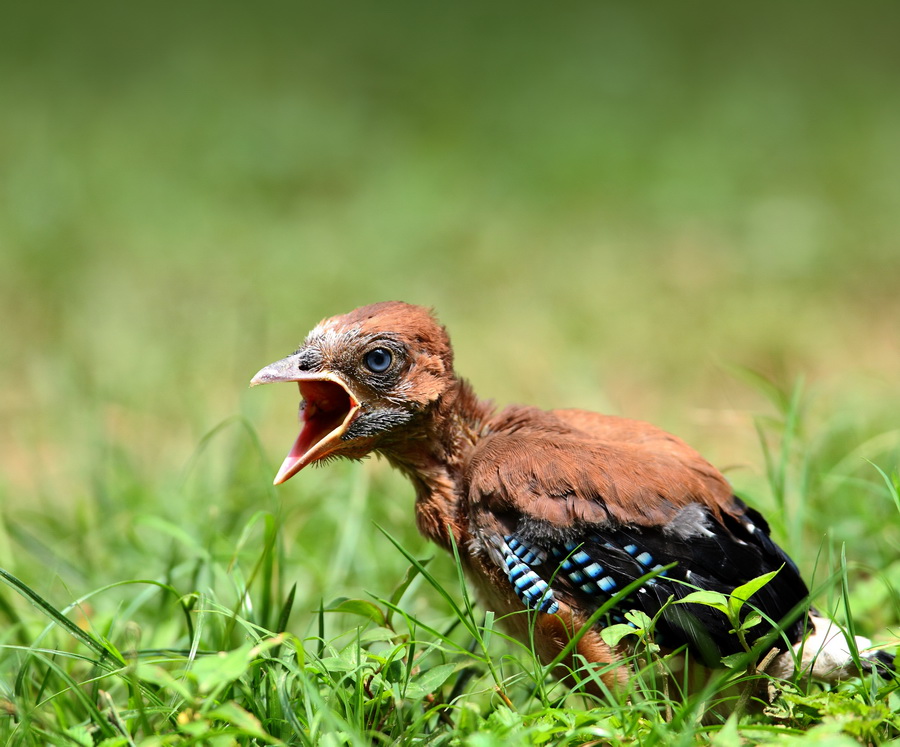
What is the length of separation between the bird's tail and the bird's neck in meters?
1.03

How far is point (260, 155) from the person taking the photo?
973 cm

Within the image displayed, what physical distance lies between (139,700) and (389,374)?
3.78 ft

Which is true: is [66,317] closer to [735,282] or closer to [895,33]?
[735,282]

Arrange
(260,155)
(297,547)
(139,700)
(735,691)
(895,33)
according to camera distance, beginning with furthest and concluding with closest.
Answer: (895,33) → (260,155) → (297,547) → (735,691) → (139,700)

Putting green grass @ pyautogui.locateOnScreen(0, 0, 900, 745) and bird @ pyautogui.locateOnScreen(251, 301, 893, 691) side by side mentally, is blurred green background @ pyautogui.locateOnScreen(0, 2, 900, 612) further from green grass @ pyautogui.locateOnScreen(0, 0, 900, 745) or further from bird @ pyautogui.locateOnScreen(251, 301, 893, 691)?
bird @ pyautogui.locateOnScreen(251, 301, 893, 691)

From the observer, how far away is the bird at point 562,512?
8.86ft

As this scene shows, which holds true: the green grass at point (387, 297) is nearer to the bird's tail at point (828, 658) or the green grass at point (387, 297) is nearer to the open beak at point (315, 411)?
the bird's tail at point (828, 658)

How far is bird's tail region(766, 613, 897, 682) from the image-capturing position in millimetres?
2686

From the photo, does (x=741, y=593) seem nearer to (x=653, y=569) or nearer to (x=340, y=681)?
(x=653, y=569)

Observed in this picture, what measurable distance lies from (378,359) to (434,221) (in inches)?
227

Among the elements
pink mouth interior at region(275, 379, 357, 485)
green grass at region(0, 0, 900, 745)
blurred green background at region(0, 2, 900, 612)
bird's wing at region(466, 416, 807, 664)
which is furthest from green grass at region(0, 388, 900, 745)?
blurred green background at region(0, 2, 900, 612)

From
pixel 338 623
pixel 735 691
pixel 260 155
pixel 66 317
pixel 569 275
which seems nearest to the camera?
pixel 735 691

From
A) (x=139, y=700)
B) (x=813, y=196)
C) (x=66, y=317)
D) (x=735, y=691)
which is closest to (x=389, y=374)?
(x=139, y=700)

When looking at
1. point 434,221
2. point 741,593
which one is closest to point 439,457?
point 741,593
